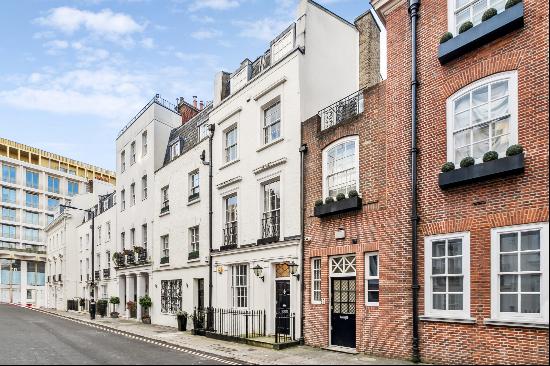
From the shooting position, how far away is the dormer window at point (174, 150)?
2866 centimetres

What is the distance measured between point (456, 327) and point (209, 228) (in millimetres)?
13658

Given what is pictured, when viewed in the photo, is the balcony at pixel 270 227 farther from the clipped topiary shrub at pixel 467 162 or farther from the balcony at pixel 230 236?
the clipped topiary shrub at pixel 467 162

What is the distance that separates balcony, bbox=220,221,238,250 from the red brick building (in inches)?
226

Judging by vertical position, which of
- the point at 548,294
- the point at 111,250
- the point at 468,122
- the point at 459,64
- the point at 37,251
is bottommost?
the point at 37,251

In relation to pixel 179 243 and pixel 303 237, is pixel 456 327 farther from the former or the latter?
pixel 179 243

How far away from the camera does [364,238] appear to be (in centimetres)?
1486

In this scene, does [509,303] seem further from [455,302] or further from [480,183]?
[480,183]

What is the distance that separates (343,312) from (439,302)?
383cm

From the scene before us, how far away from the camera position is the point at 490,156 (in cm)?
1129

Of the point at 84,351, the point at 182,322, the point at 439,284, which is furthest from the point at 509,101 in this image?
the point at 182,322

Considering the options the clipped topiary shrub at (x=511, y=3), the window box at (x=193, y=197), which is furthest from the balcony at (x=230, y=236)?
the clipped topiary shrub at (x=511, y=3)

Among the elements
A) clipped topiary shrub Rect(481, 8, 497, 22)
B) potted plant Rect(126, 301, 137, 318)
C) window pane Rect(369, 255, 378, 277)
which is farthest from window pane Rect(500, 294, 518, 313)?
potted plant Rect(126, 301, 137, 318)

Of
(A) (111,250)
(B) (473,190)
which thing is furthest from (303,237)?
(A) (111,250)

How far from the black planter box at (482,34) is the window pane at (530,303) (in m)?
6.02
